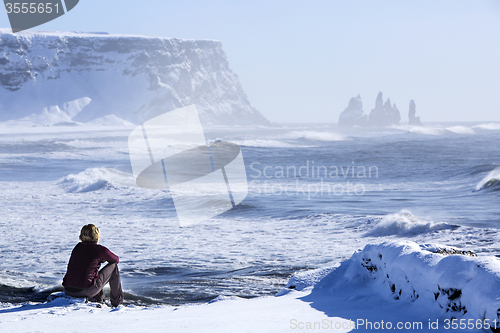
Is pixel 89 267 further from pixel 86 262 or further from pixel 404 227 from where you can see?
pixel 404 227

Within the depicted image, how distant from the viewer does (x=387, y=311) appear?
3.18 m

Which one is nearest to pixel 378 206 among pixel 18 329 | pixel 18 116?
pixel 18 329

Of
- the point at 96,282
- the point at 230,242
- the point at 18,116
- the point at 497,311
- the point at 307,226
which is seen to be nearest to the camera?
the point at 497,311

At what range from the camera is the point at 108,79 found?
164 m

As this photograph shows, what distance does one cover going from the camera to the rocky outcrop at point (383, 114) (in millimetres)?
137500

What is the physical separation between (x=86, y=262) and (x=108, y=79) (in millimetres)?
171774

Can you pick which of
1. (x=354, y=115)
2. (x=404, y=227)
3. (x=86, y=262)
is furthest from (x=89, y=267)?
(x=354, y=115)

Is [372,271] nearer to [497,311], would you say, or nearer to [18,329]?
[497,311]

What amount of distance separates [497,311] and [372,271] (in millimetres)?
1568

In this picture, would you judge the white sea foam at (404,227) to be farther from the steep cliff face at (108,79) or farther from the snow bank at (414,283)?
the steep cliff face at (108,79)

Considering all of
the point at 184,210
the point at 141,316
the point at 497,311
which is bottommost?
the point at 184,210

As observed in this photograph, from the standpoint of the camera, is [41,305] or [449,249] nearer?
[449,249]

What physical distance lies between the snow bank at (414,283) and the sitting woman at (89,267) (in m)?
1.82

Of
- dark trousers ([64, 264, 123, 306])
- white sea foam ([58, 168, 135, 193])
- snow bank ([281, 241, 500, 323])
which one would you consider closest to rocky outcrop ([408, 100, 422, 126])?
white sea foam ([58, 168, 135, 193])
